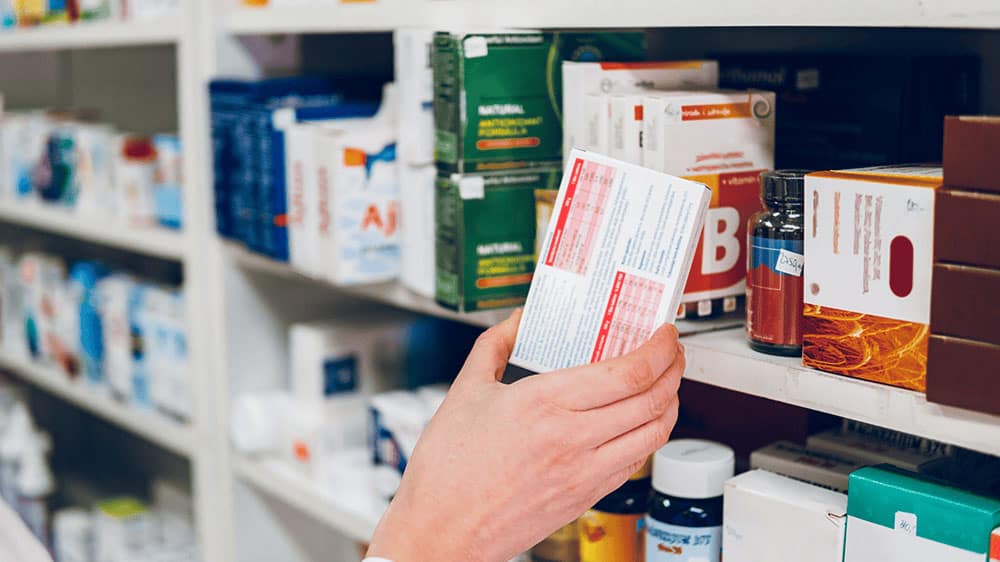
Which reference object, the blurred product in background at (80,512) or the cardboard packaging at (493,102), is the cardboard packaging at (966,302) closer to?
the cardboard packaging at (493,102)

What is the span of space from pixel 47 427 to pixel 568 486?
8.31 feet

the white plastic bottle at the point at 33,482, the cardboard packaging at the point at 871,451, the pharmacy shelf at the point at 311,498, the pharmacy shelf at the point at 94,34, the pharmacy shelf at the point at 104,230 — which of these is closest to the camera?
the cardboard packaging at the point at 871,451

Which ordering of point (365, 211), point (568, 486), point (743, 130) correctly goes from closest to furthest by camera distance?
1. point (568, 486)
2. point (743, 130)
3. point (365, 211)

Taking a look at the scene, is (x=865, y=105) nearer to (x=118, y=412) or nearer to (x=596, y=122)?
(x=596, y=122)

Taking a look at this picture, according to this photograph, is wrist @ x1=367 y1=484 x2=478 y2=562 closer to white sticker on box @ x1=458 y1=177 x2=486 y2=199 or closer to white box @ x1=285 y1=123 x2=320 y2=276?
white sticker on box @ x1=458 y1=177 x2=486 y2=199

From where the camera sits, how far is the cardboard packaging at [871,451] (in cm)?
107

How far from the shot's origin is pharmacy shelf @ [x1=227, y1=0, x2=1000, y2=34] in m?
0.87

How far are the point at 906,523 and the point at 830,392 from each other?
0.13 meters

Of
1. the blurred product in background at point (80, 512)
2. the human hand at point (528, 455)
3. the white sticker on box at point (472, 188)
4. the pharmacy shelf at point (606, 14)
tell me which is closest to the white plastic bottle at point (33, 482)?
the blurred product in background at point (80, 512)

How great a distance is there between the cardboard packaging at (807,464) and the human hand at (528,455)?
191mm

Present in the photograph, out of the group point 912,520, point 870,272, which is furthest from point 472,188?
point 912,520

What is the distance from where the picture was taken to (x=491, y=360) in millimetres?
1043

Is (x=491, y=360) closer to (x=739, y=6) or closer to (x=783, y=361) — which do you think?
(x=783, y=361)

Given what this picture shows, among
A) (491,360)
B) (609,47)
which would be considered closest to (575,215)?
(491,360)
